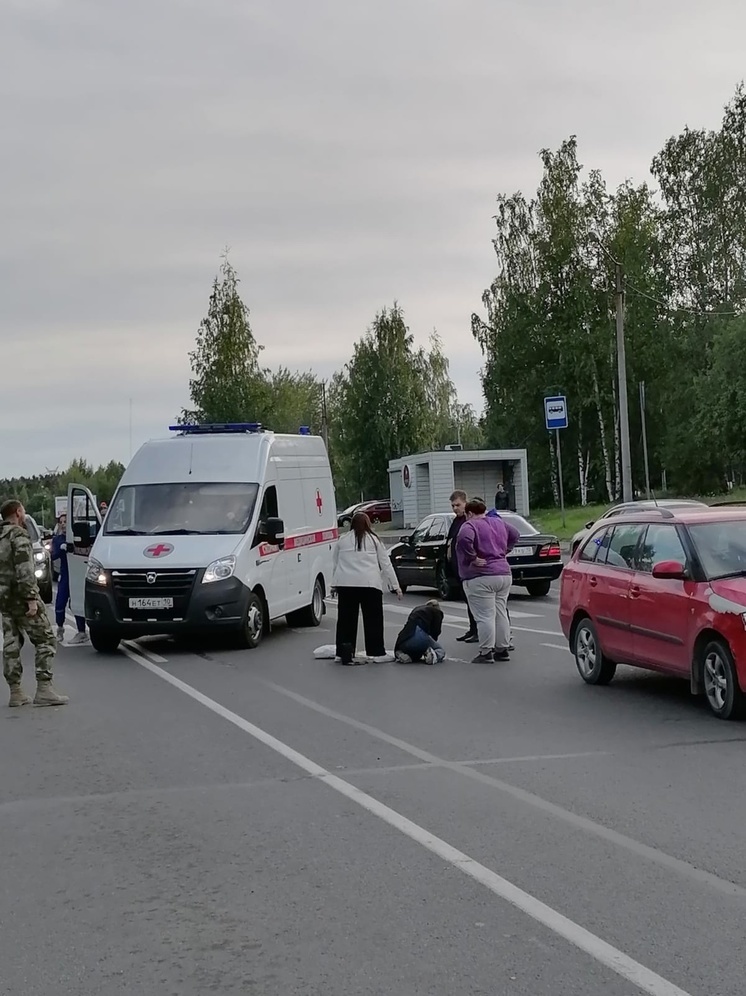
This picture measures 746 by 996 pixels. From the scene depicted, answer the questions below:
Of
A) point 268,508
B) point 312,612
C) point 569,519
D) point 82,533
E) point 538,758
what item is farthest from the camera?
point 569,519

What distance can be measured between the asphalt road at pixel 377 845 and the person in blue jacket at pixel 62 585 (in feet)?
21.8

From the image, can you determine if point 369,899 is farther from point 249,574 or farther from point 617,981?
Result: point 249,574

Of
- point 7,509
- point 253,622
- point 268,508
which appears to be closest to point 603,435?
point 268,508

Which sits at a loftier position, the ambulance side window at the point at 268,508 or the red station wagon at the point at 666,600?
the ambulance side window at the point at 268,508

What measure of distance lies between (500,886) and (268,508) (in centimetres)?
1203

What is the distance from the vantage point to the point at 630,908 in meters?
5.35

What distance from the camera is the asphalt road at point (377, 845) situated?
4750mm

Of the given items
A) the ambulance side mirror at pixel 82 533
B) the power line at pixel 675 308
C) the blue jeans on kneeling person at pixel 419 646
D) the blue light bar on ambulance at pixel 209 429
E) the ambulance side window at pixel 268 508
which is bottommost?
the blue jeans on kneeling person at pixel 419 646

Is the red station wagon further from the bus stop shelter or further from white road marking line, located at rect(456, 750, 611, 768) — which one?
the bus stop shelter

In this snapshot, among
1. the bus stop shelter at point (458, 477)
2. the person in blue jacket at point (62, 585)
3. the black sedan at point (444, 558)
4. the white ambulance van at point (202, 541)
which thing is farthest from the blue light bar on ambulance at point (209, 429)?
the bus stop shelter at point (458, 477)

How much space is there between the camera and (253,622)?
16.5 meters

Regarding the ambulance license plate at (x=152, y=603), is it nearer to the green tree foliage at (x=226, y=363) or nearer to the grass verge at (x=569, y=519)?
the grass verge at (x=569, y=519)

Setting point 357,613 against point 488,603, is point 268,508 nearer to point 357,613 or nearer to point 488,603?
point 357,613

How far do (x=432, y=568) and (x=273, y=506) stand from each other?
23.5 feet
